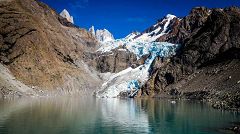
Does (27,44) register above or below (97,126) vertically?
above

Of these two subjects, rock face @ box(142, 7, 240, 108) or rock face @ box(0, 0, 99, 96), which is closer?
rock face @ box(142, 7, 240, 108)

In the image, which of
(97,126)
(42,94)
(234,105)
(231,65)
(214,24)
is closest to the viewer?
(97,126)

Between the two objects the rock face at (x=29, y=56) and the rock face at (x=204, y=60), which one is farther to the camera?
the rock face at (x=29, y=56)

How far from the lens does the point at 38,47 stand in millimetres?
190625

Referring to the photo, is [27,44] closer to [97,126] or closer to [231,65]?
[231,65]

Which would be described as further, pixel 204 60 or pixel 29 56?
pixel 29 56

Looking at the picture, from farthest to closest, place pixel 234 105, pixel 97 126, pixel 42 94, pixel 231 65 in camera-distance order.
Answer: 1. pixel 42 94
2. pixel 231 65
3. pixel 234 105
4. pixel 97 126

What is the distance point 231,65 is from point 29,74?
290 ft

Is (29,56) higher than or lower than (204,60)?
higher

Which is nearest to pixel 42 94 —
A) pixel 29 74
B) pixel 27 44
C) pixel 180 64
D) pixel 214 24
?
pixel 29 74

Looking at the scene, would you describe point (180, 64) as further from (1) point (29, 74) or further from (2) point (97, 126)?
(2) point (97, 126)

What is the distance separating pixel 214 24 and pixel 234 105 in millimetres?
110981

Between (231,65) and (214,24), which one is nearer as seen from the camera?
(231,65)

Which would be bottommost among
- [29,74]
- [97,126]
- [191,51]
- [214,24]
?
[97,126]
